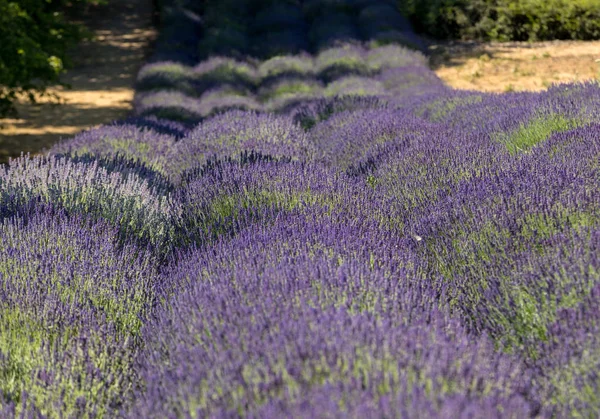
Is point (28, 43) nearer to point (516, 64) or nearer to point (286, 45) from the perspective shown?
point (286, 45)

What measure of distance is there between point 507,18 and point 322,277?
41.0ft

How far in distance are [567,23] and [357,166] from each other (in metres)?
9.43

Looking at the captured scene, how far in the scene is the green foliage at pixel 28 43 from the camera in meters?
7.72

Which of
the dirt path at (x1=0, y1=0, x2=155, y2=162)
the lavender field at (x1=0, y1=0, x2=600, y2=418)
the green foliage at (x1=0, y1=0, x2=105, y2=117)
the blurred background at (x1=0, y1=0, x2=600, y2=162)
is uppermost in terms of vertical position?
the lavender field at (x1=0, y1=0, x2=600, y2=418)

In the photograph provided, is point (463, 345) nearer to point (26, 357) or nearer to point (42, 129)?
point (26, 357)

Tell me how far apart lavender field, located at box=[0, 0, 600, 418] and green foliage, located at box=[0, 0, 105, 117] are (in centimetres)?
330

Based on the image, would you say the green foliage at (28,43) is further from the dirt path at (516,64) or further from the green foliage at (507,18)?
the green foliage at (507,18)

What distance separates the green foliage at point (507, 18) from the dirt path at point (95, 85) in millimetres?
6693

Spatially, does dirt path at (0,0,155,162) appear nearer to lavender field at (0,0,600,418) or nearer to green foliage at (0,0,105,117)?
green foliage at (0,0,105,117)

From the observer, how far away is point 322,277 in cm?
231

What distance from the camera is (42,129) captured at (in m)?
11.2

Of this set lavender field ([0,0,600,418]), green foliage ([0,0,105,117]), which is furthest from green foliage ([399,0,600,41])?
lavender field ([0,0,600,418])

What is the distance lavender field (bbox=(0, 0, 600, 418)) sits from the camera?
1743 mm

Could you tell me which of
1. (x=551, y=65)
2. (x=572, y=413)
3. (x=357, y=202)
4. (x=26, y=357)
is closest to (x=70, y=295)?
(x=26, y=357)
